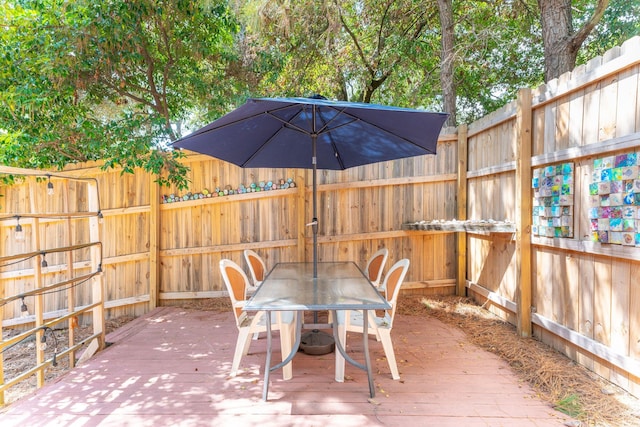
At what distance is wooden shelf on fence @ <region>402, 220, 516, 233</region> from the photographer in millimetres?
3016

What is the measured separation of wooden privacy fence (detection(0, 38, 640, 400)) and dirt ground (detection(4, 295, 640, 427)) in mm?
146

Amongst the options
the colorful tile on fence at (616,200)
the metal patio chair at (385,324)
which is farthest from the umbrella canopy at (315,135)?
the colorful tile on fence at (616,200)

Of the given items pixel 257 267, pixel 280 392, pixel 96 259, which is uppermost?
pixel 96 259

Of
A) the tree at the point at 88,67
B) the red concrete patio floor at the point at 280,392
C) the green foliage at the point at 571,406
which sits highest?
the tree at the point at 88,67

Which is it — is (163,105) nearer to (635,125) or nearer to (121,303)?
(121,303)

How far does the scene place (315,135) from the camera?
2650 mm

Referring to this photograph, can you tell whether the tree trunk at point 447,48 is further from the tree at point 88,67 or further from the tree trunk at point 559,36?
the tree at point 88,67

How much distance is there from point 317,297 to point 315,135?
1.25m

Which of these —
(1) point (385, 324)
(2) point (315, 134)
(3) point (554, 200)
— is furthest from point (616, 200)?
(2) point (315, 134)

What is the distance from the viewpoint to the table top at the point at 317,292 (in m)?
1.94

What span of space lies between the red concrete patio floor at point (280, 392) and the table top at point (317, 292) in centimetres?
61

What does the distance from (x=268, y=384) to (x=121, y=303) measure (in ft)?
8.92

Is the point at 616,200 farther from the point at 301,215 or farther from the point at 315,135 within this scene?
the point at 301,215

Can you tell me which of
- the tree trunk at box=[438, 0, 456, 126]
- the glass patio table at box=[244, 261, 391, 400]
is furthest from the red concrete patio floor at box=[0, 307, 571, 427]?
the tree trunk at box=[438, 0, 456, 126]
